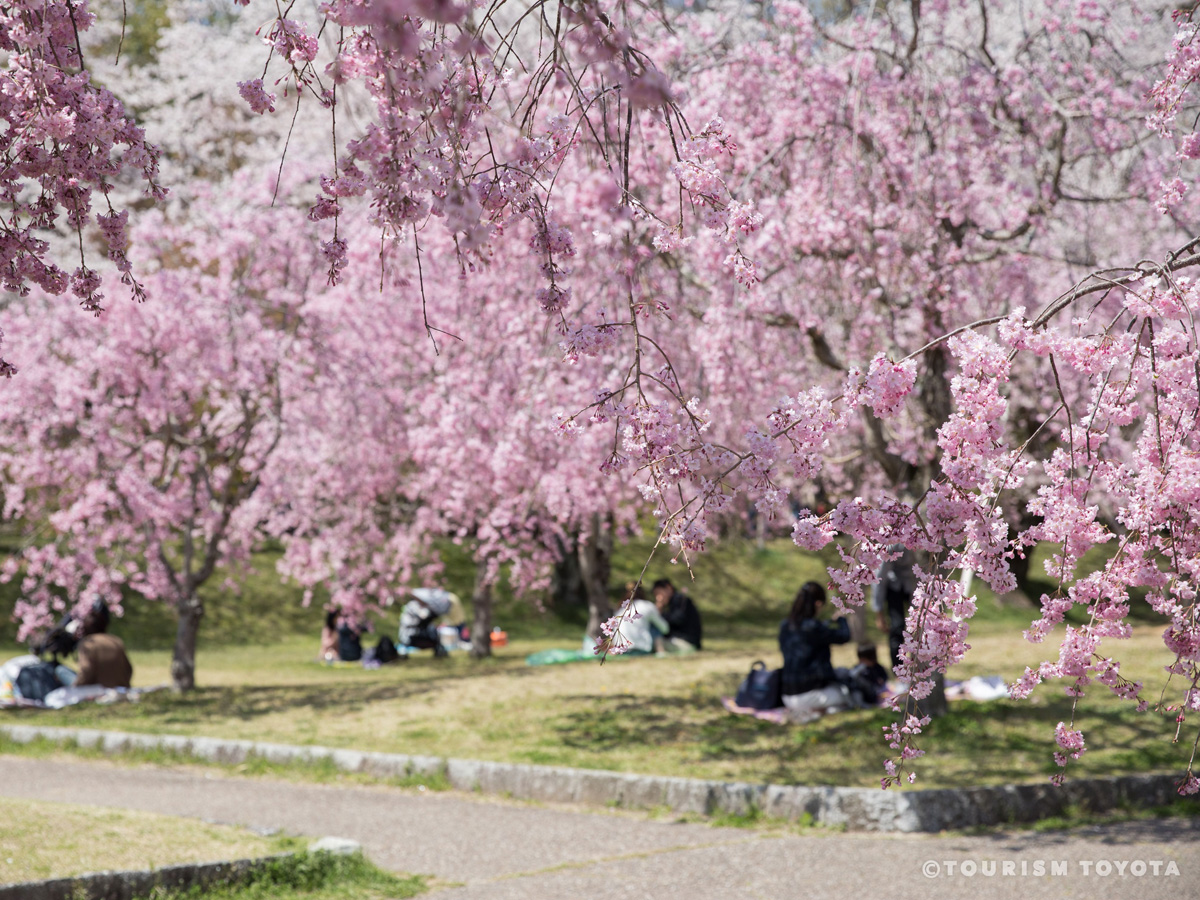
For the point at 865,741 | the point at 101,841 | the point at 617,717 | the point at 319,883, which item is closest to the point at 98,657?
the point at 617,717

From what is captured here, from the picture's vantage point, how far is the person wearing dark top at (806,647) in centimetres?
1037

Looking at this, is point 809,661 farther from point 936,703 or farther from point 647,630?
point 647,630

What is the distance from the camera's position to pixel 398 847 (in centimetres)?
691

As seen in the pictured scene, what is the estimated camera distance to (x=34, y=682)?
13.1 metres

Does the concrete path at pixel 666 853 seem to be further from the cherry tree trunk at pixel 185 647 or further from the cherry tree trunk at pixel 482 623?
the cherry tree trunk at pixel 482 623

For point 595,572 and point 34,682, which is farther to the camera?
point 595,572

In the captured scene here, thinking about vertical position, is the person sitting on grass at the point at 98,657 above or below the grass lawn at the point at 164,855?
above

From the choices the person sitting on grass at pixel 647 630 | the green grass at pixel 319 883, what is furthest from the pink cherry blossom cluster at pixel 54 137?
Answer: the person sitting on grass at pixel 647 630

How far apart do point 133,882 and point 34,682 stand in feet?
28.7

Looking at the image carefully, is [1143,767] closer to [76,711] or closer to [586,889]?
[586,889]

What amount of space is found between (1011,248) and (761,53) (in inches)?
96.2

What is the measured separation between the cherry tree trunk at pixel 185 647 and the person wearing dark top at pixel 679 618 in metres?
5.75

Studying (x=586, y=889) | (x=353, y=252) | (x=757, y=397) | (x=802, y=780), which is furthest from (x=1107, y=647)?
(x=586, y=889)

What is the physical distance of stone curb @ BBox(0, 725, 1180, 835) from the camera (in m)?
7.11
